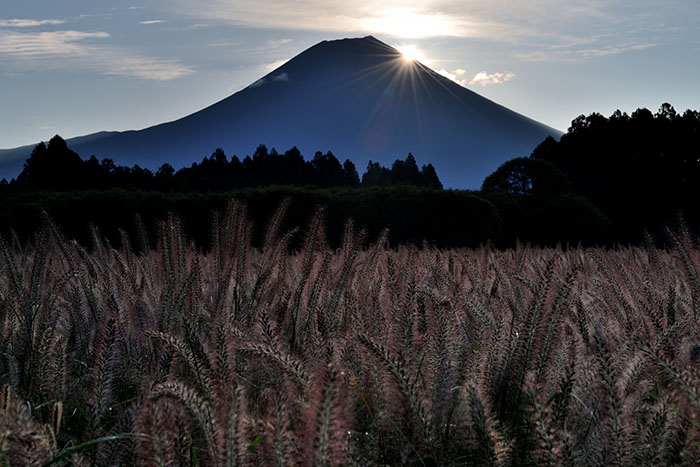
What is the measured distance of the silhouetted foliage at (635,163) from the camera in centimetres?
3059

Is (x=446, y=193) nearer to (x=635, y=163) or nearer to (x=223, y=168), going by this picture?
(x=635, y=163)

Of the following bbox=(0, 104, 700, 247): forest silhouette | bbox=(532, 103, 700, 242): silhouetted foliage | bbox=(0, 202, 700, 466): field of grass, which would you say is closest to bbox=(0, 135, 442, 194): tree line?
bbox=(0, 104, 700, 247): forest silhouette

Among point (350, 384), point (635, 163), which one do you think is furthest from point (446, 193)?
point (635, 163)

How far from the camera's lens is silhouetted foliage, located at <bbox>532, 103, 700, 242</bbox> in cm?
3059

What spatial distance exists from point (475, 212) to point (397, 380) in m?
11.9

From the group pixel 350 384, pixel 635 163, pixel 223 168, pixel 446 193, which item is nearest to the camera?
pixel 350 384

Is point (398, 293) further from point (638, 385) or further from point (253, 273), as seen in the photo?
point (253, 273)

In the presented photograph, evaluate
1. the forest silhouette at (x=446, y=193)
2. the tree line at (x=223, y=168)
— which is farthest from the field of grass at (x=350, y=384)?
the tree line at (x=223, y=168)

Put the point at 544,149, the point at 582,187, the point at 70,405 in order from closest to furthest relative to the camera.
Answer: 1. the point at 70,405
2. the point at 582,187
3. the point at 544,149

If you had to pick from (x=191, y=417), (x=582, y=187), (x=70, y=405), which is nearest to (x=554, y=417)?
(x=191, y=417)

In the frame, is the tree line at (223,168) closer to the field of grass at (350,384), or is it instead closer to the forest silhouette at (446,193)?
the forest silhouette at (446,193)

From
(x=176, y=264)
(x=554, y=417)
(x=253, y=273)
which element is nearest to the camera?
(x=554, y=417)

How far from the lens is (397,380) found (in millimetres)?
1090

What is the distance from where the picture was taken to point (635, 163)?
32.6m
